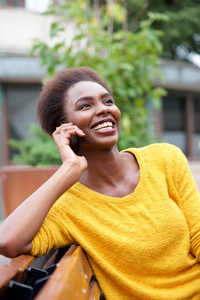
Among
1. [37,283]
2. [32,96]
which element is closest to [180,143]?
[32,96]

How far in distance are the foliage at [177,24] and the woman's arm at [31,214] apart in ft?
45.3

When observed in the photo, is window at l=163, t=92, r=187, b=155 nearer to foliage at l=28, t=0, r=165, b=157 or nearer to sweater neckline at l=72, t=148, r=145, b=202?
foliage at l=28, t=0, r=165, b=157

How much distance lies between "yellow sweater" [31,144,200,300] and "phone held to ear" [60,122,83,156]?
19 centimetres

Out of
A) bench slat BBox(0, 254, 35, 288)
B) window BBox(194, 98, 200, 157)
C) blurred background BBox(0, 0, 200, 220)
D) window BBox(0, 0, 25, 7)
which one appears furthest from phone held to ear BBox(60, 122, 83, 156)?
window BBox(194, 98, 200, 157)

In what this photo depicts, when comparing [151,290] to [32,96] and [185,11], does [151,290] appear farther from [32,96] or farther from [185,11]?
[185,11]

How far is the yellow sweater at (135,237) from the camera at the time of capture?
1.89 m

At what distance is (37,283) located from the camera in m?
1.41

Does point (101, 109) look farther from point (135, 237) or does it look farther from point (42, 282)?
point (42, 282)

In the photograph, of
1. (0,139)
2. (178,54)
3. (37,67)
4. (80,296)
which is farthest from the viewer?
(178,54)

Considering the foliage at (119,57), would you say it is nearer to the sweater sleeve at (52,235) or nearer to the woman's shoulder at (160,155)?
the woman's shoulder at (160,155)

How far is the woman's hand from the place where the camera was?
6.49ft

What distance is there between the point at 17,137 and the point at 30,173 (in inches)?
280

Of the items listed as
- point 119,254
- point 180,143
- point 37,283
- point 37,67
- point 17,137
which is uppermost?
point 37,283

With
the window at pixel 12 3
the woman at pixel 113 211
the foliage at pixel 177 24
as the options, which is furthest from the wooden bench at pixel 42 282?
the foliage at pixel 177 24
